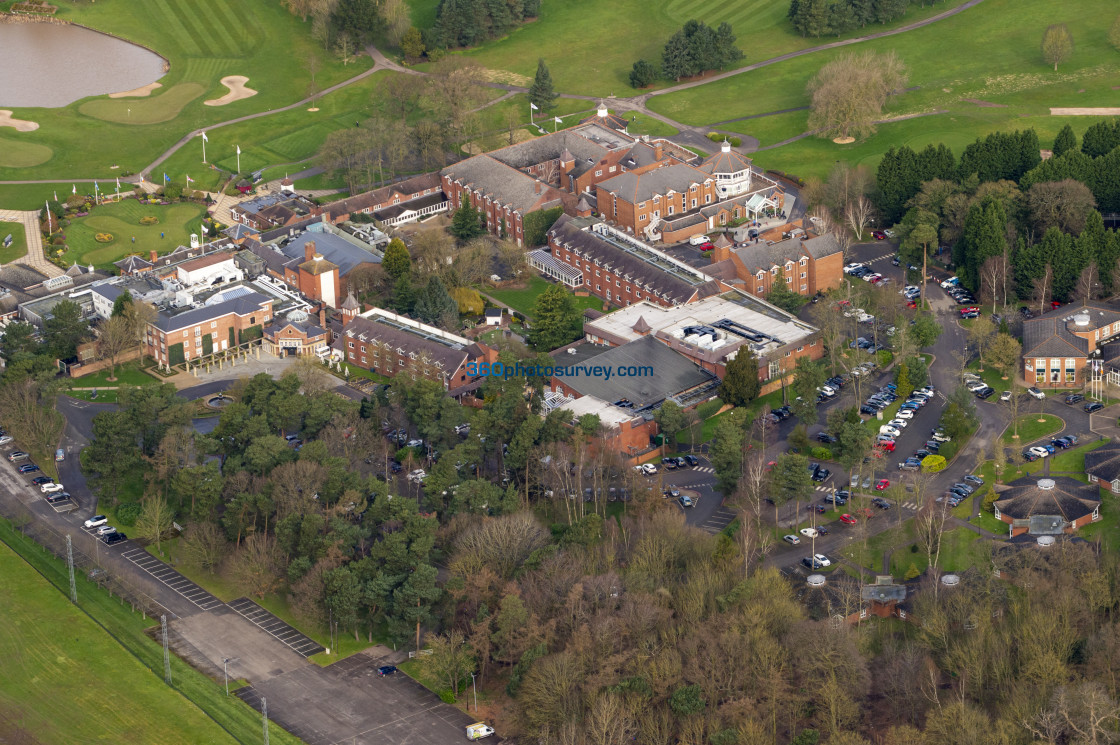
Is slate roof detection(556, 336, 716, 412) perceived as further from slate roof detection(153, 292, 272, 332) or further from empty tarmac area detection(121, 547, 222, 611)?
empty tarmac area detection(121, 547, 222, 611)

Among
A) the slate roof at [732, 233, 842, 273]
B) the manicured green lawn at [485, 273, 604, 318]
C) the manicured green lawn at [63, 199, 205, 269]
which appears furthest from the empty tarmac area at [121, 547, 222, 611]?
the slate roof at [732, 233, 842, 273]

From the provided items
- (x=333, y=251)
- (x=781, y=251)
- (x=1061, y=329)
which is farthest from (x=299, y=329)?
(x=1061, y=329)

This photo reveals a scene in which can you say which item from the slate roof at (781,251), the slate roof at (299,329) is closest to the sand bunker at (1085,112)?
the slate roof at (781,251)

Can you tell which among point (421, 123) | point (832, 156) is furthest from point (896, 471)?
point (421, 123)

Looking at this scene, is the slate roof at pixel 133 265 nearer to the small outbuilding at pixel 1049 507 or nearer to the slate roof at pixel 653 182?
the slate roof at pixel 653 182

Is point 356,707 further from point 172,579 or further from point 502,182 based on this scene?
point 502,182
